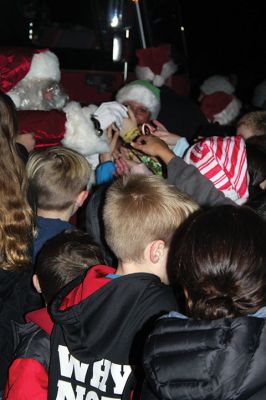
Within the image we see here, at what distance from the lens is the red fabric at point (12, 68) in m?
4.03

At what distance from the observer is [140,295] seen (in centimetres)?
196

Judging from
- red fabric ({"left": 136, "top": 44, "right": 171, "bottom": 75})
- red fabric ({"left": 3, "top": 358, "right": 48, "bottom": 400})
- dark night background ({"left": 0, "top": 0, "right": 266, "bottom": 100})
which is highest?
dark night background ({"left": 0, "top": 0, "right": 266, "bottom": 100})

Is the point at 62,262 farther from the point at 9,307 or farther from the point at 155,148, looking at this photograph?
the point at 155,148

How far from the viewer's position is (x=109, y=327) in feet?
6.34

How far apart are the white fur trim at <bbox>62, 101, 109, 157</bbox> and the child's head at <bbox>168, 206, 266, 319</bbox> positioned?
2224 mm

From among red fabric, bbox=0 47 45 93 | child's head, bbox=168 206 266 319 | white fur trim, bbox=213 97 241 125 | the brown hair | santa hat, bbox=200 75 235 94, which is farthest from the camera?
santa hat, bbox=200 75 235 94

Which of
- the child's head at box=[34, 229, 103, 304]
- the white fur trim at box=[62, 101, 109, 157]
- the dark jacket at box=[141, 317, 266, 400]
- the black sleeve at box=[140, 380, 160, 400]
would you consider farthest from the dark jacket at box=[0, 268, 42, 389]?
the white fur trim at box=[62, 101, 109, 157]

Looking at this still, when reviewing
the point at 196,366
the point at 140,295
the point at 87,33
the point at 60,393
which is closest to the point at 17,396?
the point at 60,393

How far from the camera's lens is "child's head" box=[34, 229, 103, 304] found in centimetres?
238

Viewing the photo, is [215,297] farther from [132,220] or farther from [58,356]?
[58,356]

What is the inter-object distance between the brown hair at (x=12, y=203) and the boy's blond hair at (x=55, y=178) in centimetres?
29

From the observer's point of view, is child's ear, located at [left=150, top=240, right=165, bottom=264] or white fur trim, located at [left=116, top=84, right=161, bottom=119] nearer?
child's ear, located at [left=150, top=240, right=165, bottom=264]

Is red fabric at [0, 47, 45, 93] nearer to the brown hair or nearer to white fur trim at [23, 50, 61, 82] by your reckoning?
white fur trim at [23, 50, 61, 82]

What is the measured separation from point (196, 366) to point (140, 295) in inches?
19.0
